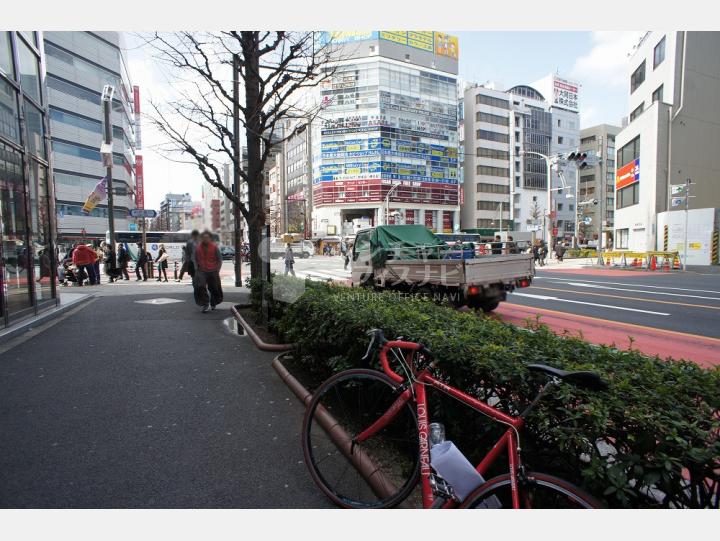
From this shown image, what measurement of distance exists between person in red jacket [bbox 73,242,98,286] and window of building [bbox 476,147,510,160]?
7884 cm

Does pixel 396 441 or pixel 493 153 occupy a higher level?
pixel 493 153

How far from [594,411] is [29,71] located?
11.8m

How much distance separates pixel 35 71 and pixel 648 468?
40.8ft

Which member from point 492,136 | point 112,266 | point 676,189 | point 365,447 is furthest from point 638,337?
point 492,136

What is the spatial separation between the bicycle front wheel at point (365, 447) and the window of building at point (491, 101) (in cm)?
9056

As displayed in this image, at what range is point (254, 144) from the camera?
945cm

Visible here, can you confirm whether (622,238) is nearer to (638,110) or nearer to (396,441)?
(638,110)

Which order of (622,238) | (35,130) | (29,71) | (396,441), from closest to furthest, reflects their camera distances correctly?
(396,441) < (29,71) < (35,130) < (622,238)

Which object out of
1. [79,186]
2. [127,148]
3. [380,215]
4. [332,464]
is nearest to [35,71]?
[332,464]

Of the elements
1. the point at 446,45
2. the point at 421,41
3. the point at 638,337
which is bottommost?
the point at 638,337

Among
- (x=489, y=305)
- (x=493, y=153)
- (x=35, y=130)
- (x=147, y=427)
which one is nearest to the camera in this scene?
(x=147, y=427)

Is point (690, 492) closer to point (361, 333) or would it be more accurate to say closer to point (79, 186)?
point (361, 333)

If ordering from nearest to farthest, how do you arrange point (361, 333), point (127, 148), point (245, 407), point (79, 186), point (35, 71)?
point (361, 333)
point (245, 407)
point (35, 71)
point (79, 186)
point (127, 148)

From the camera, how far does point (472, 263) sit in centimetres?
856
